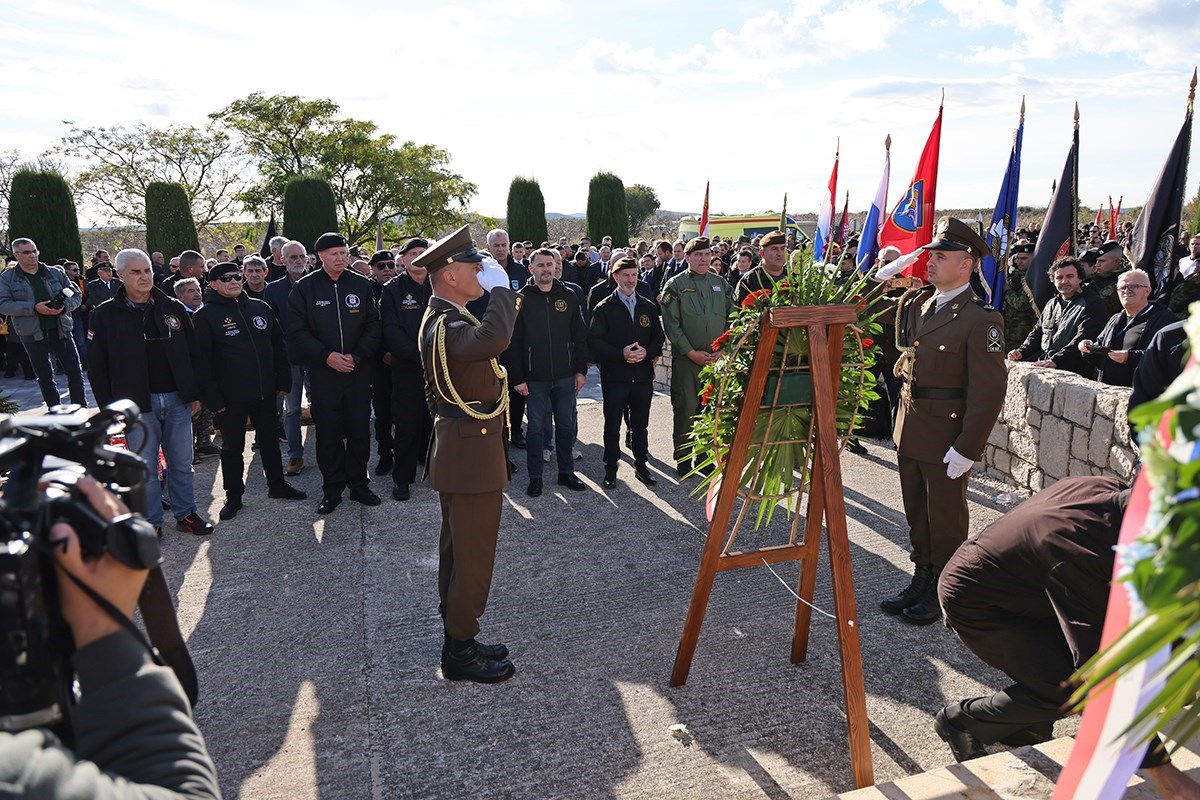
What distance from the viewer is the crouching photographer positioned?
126cm

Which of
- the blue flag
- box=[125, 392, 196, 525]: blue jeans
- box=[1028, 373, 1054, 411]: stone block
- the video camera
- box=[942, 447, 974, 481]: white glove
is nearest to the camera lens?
the video camera

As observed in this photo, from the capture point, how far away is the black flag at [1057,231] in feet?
26.5

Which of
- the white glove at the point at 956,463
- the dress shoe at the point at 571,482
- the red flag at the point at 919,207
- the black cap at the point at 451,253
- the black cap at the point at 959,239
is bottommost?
the dress shoe at the point at 571,482

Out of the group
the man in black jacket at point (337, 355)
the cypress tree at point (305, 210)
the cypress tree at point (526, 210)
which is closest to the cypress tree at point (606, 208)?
the cypress tree at point (526, 210)

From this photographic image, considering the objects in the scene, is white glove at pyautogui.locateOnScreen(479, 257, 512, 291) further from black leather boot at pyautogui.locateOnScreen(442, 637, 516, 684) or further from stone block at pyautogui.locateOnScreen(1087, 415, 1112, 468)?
stone block at pyautogui.locateOnScreen(1087, 415, 1112, 468)

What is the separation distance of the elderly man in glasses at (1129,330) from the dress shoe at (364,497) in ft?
18.3

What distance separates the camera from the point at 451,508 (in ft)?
12.8

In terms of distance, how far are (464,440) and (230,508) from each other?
3384 millimetres

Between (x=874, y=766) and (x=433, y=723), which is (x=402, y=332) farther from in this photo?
(x=874, y=766)

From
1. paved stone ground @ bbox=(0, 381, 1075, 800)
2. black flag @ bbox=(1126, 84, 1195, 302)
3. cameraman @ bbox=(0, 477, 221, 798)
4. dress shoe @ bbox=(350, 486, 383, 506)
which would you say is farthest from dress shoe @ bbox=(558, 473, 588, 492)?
cameraman @ bbox=(0, 477, 221, 798)

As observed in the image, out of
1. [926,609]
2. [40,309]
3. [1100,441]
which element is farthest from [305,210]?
[926,609]

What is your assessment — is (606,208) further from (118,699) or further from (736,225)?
(118,699)

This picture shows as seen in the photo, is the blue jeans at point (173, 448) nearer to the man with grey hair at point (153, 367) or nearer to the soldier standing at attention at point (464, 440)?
the man with grey hair at point (153, 367)

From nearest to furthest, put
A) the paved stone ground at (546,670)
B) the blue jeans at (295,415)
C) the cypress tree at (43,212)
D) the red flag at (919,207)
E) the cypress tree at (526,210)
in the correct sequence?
the paved stone ground at (546,670) → the blue jeans at (295,415) → the red flag at (919,207) → the cypress tree at (43,212) → the cypress tree at (526,210)
